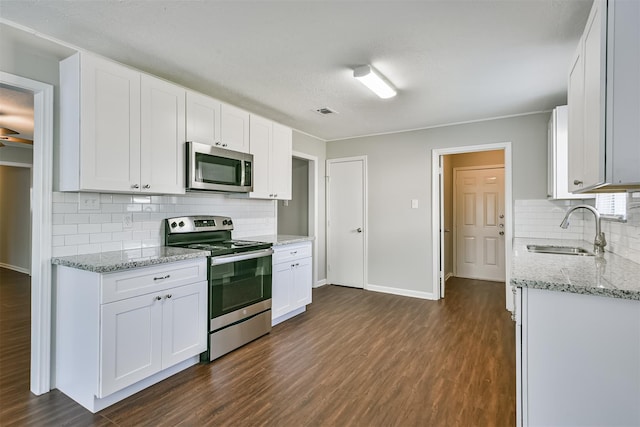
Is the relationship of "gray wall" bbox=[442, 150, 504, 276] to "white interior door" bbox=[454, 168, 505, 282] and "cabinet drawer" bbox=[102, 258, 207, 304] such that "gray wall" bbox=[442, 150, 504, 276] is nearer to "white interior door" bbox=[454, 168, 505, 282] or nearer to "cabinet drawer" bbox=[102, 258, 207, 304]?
"white interior door" bbox=[454, 168, 505, 282]

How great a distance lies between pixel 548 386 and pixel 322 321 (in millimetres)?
2403

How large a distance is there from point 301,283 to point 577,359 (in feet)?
8.94

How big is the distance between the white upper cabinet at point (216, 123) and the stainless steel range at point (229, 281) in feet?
2.47

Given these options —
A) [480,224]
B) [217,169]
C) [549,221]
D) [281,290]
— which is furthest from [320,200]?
[549,221]

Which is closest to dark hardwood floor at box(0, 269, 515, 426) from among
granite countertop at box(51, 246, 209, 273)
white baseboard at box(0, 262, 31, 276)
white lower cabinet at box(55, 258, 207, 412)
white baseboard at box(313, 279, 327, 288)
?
white lower cabinet at box(55, 258, 207, 412)

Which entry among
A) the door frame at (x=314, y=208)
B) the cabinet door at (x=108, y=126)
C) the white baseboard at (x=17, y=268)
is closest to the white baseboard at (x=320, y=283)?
the door frame at (x=314, y=208)

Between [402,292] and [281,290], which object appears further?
[402,292]

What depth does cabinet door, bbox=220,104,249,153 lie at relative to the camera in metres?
3.18

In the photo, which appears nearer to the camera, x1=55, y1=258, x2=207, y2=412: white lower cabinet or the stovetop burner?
x1=55, y1=258, x2=207, y2=412: white lower cabinet

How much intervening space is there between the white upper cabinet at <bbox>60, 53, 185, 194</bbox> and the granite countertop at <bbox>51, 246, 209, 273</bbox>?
0.47 meters

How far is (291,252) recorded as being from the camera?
12.0 ft

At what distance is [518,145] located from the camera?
13.0 feet

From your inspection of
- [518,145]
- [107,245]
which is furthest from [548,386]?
[518,145]

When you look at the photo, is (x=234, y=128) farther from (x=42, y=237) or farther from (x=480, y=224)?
(x=480, y=224)
